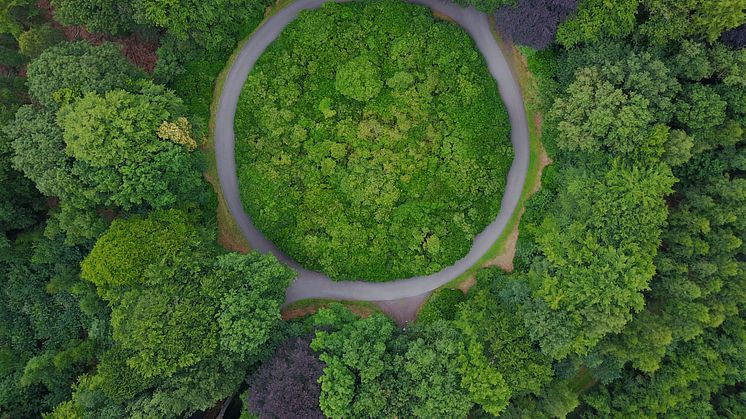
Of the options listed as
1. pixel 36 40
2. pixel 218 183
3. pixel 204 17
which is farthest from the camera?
pixel 218 183

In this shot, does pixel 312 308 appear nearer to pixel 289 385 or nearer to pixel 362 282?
pixel 362 282

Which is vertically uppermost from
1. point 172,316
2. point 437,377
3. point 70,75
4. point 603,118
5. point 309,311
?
point 70,75

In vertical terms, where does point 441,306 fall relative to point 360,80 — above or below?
below

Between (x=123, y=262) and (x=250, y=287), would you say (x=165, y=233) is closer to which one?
(x=123, y=262)

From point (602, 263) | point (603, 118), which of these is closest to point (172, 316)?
point (602, 263)

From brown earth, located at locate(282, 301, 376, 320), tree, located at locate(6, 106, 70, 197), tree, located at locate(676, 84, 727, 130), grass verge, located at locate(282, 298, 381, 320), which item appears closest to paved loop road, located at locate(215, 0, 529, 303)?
grass verge, located at locate(282, 298, 381, 320)

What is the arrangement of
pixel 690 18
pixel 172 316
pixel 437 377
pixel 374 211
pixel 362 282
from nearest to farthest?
1. pixel 172 316
2. pixel 690 18
3. pixel 437 377
4. pixel 374 211
5. pixel 362 282

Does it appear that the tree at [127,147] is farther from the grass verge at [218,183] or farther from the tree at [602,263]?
the tree at [602,263]
